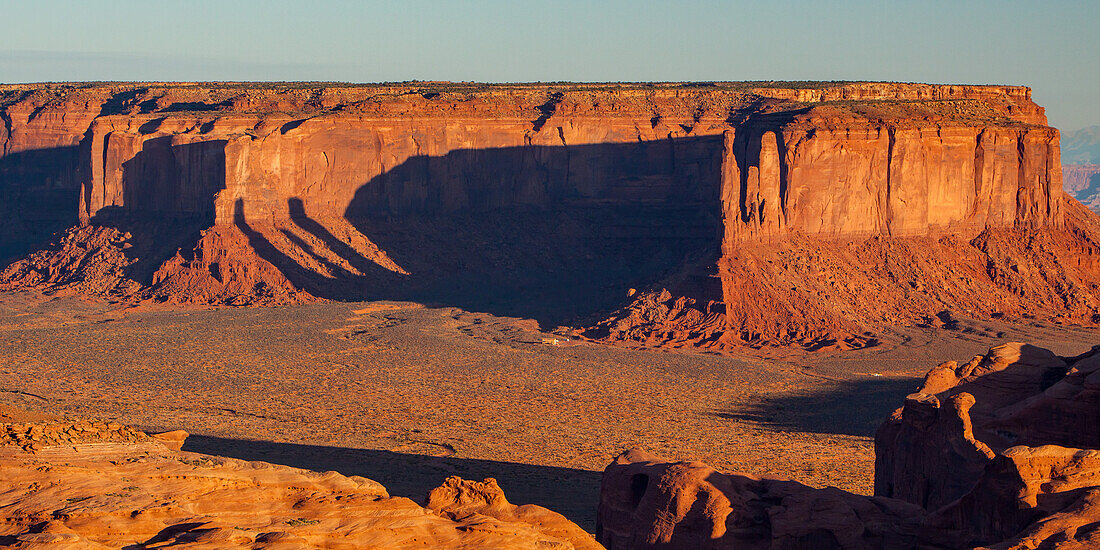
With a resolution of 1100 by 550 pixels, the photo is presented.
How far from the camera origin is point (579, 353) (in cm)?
5134

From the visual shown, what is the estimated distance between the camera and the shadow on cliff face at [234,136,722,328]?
225ft

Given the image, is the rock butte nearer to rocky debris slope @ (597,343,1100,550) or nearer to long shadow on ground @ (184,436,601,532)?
long shadow on ground @ (184,436,601,532)

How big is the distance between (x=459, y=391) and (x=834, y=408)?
11.8 m

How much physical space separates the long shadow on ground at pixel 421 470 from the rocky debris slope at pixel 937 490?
6.28 m

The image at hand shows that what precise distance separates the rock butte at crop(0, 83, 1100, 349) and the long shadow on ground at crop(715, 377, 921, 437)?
28.3 feet

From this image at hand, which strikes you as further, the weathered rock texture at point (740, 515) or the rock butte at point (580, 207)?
the rock butte at point (580, 207)

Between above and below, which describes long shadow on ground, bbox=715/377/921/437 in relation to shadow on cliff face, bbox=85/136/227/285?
below

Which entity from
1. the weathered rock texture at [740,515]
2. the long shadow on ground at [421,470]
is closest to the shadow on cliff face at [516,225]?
the long shadow on ground at [421,470]

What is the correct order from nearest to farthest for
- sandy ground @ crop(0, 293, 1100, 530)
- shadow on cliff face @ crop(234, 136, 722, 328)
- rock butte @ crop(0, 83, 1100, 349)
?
sandy ground @ crop(0, 293, 1100, 530)
rock butte @ crop(0, 83, 1100, 349)
shadow on cliff face @ crop(234, 136, 722, 328)

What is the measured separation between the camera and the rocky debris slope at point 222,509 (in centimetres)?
1878

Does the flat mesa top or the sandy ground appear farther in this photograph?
the flat mesa top

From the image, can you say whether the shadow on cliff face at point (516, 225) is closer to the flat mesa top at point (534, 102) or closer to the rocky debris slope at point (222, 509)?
the flat mesa top at point (534, 102)

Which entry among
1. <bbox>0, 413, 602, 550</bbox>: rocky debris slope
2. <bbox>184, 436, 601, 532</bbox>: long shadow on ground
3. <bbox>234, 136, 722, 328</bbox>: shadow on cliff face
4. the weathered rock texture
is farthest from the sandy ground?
<bbox>234, 136, 722, 328</bbox>: shadow on cliff face

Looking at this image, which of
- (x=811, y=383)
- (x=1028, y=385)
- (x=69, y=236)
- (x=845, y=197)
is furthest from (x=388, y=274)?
(x=1028, y=385)
